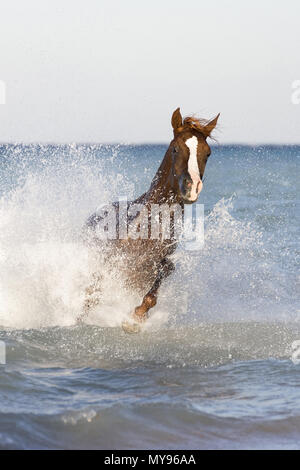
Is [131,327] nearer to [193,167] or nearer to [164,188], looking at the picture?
[164,188]

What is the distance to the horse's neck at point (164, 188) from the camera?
6344mm

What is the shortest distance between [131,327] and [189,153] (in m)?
1.77

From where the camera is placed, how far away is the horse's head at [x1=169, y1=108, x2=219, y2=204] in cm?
580

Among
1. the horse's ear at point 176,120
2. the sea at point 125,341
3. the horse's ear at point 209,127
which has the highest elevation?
the horse's ear at point 176,120

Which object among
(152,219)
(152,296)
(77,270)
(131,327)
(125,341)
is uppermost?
(152,219)

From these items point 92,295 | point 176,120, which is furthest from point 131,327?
point 176,120

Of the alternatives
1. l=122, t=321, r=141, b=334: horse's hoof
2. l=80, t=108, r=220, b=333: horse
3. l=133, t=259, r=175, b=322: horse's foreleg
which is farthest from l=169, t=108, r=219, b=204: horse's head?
l=122, t=321, r=141, b=334: horse's hoof

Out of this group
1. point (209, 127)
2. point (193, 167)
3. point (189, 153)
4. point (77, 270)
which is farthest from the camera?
point (77, 270)

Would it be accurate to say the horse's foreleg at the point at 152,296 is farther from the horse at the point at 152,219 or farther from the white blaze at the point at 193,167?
the white blaze at the point at 193,167

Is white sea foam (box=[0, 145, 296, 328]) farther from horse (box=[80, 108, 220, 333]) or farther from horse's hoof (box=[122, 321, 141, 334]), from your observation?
horse's hoof (box=[122, 321, 141, 334])

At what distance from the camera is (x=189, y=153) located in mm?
5996

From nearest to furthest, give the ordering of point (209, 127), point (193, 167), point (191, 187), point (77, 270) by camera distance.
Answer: point (191, 187) → point (193, 167) → point (209, 127) → point (77, 270)

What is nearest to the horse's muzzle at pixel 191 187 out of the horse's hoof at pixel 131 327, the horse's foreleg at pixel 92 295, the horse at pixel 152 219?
the horse at pixel 152 219

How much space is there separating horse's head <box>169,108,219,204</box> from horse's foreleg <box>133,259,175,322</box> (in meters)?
0.82
